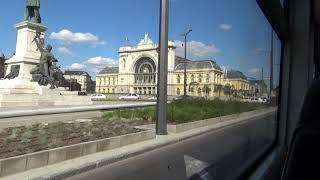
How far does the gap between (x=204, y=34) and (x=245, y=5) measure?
33cm

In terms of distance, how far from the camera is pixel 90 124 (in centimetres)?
932

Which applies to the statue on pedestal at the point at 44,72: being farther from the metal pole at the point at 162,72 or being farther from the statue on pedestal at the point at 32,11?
the metal pole at the point at 162,72

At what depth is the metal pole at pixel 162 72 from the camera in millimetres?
10344

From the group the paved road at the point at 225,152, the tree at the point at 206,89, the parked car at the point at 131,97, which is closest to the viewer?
the paved road at the point at 225,152

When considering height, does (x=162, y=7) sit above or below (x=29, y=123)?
above

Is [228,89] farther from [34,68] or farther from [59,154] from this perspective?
[34,68]

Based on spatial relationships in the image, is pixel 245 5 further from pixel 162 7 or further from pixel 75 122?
pixel 162 7

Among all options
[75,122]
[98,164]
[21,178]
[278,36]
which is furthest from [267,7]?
[75,122]

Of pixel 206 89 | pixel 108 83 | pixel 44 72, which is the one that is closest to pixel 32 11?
pixel 44 72

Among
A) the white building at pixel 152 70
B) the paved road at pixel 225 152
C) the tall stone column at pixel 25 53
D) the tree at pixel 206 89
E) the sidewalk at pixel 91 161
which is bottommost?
the sidewalk at pixel 91 161

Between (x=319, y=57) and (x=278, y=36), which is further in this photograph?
(x=319, y=57)

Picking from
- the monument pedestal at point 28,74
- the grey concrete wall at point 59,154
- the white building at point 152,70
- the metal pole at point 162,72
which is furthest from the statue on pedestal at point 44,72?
the grey concrete wall at point 59,154

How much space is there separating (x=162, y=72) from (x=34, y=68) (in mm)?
13773

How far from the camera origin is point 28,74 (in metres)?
23.0
